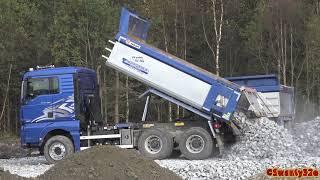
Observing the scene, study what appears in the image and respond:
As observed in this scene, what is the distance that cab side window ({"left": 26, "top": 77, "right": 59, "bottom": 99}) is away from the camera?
14898 millimetres

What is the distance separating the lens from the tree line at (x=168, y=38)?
25766 mm

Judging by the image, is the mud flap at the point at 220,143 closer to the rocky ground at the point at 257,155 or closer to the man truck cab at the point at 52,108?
the rocky ground at the point at 257,155

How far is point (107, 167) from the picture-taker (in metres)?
9.46

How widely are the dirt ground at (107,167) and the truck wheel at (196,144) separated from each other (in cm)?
449

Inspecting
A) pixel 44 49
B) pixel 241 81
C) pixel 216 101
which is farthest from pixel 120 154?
pixel 44 49

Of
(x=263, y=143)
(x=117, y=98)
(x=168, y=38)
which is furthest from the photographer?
(x=168, y=38)

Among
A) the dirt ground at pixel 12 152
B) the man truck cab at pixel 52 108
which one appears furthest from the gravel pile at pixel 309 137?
the dirt ground at pixel 12 152

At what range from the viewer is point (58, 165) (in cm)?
972

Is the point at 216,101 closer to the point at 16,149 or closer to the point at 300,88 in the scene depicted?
the point at 16,149

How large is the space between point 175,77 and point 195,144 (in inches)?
78.0

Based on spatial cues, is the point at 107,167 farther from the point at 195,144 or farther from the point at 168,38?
the point at 168,38

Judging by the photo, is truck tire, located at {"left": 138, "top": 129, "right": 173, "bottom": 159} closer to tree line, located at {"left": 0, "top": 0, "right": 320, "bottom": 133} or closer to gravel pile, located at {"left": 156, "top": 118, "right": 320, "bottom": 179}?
gravel pile, located at {"left": 156, "top": 118, "right": 320, "bottom": 179}

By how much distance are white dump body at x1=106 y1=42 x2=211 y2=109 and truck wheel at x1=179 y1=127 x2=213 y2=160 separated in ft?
2.48

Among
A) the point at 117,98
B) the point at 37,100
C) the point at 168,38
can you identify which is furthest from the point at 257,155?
the point at 168,38
